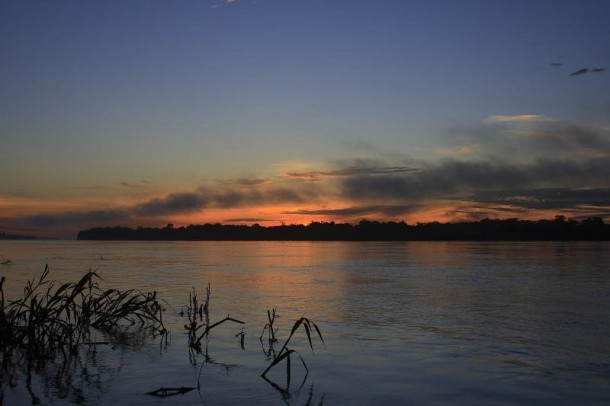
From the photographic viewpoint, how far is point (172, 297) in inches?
923

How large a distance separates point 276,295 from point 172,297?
4786mm

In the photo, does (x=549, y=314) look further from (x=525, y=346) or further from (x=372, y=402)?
(x=372, y=402)

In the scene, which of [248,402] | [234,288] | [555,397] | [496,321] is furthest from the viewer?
[234,288]

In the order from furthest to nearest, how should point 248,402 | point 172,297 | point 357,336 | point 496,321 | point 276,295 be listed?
point 276,295 < point 172,297 < point 496,321 < point 357,336 < point 248,402

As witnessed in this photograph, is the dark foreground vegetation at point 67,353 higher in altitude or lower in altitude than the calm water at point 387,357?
higher

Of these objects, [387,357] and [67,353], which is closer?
[67,353]

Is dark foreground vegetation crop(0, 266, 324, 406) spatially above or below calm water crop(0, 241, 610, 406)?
above

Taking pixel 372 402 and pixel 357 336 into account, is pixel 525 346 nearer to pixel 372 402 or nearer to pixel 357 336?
pixel 357 336

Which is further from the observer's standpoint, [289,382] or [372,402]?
[289,382]

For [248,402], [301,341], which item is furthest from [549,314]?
[248,402]

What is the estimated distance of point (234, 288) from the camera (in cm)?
2833

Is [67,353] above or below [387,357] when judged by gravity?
above

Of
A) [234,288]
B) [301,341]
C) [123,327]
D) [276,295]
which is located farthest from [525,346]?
[234,288]

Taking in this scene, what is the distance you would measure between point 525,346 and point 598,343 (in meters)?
2.00
